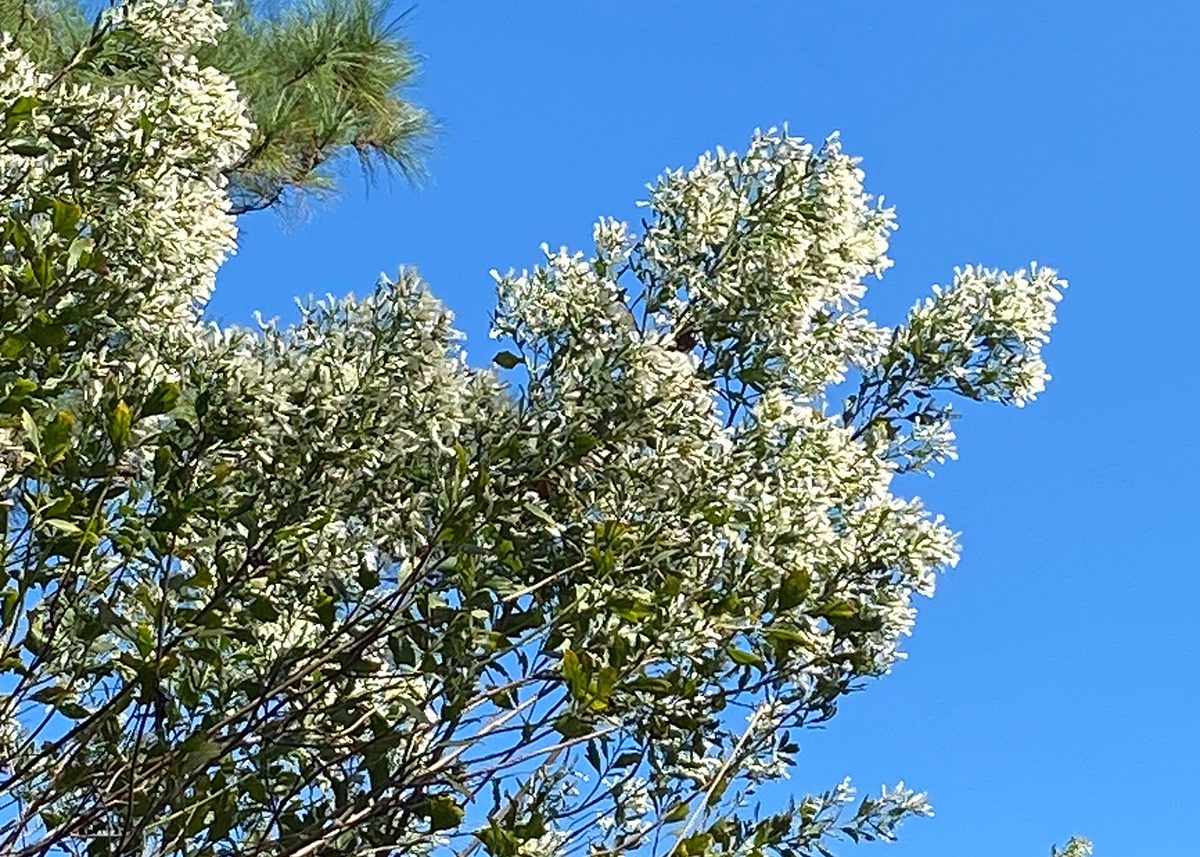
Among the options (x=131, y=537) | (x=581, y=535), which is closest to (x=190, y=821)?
(x=131, y=537)

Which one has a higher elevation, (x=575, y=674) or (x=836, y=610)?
(x=836, y=610)

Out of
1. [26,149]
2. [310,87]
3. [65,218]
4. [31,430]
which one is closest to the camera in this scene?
[31,430]

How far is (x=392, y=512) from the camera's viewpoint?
2.43m

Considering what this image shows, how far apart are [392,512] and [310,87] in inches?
161

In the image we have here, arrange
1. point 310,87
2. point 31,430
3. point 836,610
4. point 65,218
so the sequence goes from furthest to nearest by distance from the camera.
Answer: point 310,87, point 836,610, point 65,218, point 31,430

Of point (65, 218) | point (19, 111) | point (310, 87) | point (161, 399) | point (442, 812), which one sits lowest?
point (442, 812)

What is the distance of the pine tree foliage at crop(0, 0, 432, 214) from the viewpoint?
5.78m

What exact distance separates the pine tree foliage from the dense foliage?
10.7 ft

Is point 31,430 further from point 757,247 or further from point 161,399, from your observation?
point 757,247

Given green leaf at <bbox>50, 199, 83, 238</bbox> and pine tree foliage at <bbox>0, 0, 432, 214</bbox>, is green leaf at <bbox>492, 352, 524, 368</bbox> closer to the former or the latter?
green leaf at <bbox>50, 199, 83, 238</bbox>

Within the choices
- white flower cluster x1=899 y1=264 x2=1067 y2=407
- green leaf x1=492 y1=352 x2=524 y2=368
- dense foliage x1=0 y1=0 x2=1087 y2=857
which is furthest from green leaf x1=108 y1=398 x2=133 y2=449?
white flower cluster x1=899 y1=264 x2=1067 y2=407

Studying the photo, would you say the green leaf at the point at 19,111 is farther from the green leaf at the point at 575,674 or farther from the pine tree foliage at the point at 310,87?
the pine tree foliage at the point at 310,87

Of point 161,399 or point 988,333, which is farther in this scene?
point 988,333

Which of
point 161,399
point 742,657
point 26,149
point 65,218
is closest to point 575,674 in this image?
point 742,657
